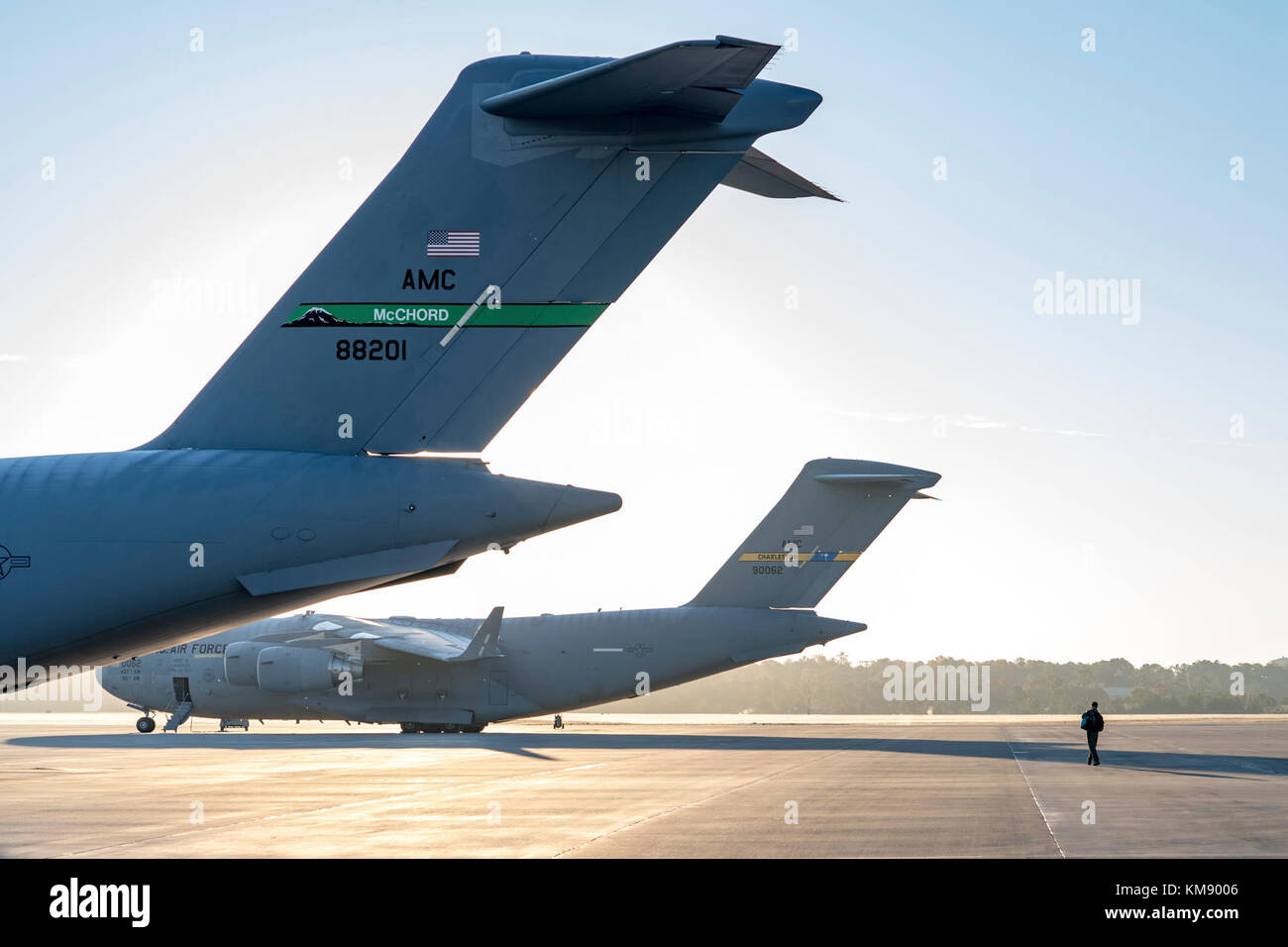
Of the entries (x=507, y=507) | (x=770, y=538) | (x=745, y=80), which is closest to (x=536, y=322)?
(x=507, y=507)

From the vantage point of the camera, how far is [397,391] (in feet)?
30.9

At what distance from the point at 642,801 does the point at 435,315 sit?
8342 mm

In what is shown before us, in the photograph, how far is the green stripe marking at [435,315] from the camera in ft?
30.3

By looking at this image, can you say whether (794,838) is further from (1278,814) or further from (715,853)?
(1278,814)

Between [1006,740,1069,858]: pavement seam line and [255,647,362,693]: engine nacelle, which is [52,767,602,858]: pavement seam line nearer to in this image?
[1006,740,1069,858]: pavement seam line

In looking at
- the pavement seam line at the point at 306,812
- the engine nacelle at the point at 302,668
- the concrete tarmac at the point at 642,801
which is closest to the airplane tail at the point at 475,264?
the concrete tarmac at the point at 642,801

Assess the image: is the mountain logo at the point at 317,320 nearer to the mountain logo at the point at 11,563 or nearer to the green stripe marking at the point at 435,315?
→ the green stripe marking at the point at 435,315

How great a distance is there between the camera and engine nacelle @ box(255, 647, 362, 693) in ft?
119

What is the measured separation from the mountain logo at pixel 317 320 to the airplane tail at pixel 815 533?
2643 cm

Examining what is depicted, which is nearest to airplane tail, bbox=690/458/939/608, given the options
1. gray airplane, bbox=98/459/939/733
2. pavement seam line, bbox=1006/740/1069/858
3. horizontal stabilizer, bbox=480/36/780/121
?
gray airplane, bbox=98/459/939/733

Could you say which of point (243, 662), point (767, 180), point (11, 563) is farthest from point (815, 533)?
point (11, 563)

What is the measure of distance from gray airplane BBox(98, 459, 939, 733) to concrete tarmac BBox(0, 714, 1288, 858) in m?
4.73

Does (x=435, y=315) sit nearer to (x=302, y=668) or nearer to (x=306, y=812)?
(x=306, y=812)
